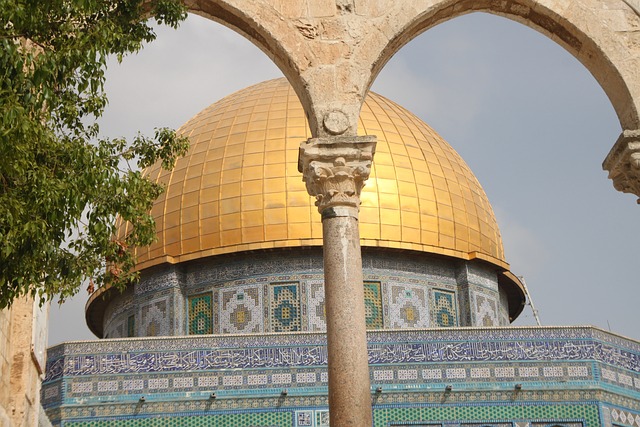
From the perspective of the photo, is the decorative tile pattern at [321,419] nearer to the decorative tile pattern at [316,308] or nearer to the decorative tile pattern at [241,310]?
the decorative tile pattern at [316,308]

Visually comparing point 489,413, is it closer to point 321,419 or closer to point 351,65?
point 321,419

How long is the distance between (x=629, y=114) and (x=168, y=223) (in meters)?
13.3

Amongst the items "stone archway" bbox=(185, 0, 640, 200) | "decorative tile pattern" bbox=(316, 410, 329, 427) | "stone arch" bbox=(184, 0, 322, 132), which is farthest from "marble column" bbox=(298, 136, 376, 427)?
"decorative tile pattern" bbox=(316, 410, 329, 427)

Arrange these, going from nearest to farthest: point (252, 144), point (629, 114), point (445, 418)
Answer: point (629, 114)
point (445, 418)
point (252, 144)

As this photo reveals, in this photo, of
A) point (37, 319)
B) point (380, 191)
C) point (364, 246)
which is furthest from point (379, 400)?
point (37, 319)

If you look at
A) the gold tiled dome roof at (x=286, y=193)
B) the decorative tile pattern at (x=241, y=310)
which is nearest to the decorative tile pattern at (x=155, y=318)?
the gold tiled dome roof at (x=286, y=193)

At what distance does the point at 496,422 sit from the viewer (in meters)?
18.7

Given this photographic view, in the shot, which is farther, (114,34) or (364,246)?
(364,246)

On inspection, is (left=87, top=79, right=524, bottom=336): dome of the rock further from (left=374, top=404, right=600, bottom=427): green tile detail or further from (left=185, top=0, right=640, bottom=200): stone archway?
Answer: (left=185, top=0, right=640, bottom=200): stone archway

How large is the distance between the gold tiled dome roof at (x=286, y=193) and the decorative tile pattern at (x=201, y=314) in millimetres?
724

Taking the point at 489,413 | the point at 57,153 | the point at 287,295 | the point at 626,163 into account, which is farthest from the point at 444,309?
the point at 57,153

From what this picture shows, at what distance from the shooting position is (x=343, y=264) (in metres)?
8.58

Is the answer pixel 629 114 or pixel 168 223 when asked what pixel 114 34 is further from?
pixel 168 223

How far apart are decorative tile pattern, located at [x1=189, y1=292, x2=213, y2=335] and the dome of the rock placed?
0.31 meters
